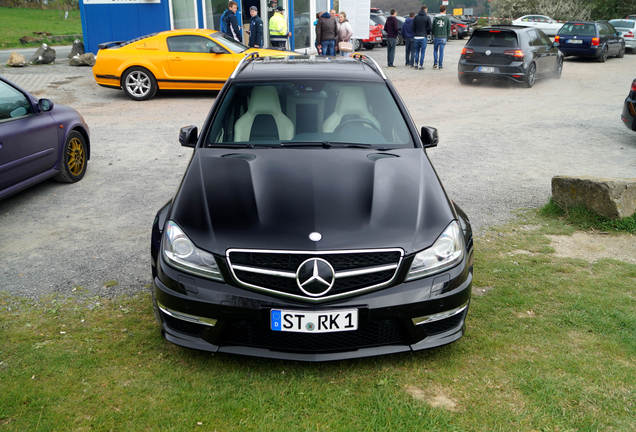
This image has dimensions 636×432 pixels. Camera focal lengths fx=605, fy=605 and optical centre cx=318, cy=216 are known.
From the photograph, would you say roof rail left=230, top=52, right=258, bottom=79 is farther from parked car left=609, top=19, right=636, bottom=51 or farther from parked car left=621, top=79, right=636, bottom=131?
parked car left=609, top=19, right=636, bottom=51

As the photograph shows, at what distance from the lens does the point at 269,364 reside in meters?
3.51

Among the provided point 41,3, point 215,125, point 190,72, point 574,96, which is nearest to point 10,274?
point 215,125

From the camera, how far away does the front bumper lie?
10.4 feet

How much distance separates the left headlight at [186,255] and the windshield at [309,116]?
1134 mm

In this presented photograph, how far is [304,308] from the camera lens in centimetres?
314

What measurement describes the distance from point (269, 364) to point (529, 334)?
1.67m

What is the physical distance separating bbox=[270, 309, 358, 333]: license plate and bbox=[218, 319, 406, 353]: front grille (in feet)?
0.17

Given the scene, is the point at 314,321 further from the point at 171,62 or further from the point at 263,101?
the point at 171,62

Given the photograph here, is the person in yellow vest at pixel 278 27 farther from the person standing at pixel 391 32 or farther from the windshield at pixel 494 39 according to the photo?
the windshield at pixel 494 39

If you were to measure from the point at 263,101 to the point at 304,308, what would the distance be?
7.15ft

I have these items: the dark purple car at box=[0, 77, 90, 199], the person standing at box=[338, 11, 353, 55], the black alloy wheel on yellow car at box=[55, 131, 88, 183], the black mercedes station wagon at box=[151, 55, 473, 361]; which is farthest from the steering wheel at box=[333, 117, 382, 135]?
the person standing at box=[338, 11, 353, 55]

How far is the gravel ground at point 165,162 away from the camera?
515 cm

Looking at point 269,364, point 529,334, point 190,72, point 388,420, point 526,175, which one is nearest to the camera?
point 388,420

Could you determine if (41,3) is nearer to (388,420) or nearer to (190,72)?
(190,72)
